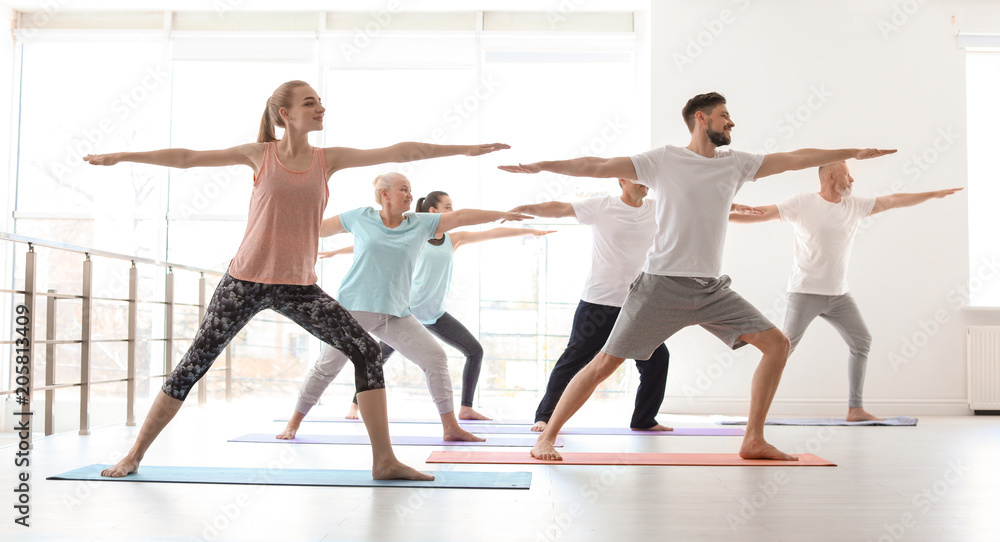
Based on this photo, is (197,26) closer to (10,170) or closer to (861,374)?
(10,170)

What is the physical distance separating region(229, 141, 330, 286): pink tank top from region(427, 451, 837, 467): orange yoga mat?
959 mm

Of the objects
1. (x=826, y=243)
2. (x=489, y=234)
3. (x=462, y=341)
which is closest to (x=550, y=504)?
(x=489, y=234)

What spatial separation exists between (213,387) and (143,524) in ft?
16.7

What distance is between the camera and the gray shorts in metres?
2.80

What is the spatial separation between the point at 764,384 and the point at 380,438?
140cm

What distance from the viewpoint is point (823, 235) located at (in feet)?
14.7

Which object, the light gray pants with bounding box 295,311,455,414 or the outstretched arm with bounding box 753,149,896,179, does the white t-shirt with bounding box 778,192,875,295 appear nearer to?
the outstretched arm with bounding box 753,149,896,179

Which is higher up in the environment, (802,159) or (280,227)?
(802,159)

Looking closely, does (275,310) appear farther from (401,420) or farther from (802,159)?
(401,420)

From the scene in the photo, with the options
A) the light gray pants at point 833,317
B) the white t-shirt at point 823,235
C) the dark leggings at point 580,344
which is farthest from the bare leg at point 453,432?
the white t-shirt at point 823,235

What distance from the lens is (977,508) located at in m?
2.10

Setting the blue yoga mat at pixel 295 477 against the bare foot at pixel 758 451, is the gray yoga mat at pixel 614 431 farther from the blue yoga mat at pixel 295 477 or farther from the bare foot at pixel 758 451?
the blue yoga mat at pixel 295 477

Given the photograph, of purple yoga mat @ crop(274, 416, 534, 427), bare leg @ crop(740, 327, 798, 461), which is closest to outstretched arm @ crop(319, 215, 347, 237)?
purple yoga mat @ crop(274, 416, 534, 427)

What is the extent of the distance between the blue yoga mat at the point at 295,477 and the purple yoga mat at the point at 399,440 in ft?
2.68
